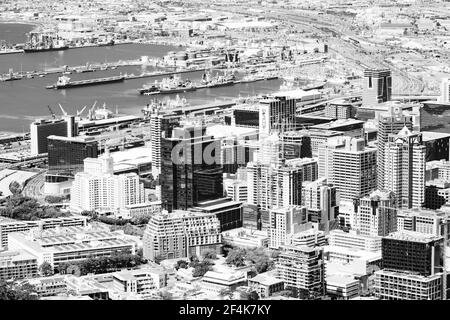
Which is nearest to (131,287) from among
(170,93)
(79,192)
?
(79,192)

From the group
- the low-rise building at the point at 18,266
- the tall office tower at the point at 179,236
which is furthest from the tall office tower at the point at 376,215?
the low-rise building at the point at 18,266

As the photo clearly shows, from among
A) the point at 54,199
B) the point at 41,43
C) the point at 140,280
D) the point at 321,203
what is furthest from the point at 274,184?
the point at 41,43

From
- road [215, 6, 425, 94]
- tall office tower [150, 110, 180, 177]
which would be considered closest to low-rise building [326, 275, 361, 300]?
tall office tower [150, 110, 180, 177]

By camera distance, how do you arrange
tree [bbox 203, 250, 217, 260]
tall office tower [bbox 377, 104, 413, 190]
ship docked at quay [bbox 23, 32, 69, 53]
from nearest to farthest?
tree [bbox 203, 250, 217, 260], tall office tower [bbox 377, 104, 413, 190], ship docked at quay [bbox 23, 32, 69, 53]

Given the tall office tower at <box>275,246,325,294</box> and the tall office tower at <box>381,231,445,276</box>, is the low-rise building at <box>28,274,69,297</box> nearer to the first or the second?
the tall office tower at <box>275,246,325,294</box>

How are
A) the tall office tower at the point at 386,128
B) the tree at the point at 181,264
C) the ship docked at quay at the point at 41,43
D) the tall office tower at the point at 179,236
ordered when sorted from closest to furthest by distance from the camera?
the tree at the point at 181,264 < the tall office tower at the point at 179,236 < the tall office tower at the point at 386,128 < the ship docked at quay at the point at 41,43

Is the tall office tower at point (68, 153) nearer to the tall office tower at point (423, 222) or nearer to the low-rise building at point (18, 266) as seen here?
the low-rise building at point (18, 266)
